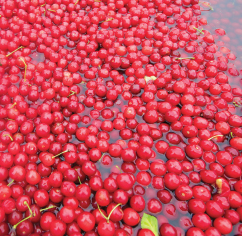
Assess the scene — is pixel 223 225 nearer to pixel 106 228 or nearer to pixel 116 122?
pixel 106 228

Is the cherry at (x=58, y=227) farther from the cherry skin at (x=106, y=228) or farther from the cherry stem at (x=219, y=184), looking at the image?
the cherry stem at (x=219, y=184)

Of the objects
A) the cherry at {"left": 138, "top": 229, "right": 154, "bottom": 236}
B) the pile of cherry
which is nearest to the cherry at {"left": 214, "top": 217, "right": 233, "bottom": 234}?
the pile of cherry

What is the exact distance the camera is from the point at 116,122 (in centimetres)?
218

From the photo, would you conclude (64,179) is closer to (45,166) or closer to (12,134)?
(45,166)

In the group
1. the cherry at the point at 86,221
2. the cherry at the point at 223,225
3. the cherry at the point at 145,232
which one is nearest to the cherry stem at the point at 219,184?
the cherry at the point at 223,225

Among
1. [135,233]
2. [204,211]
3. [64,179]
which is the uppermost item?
[64,179]

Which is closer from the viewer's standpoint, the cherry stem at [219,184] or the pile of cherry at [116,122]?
the pile of cherry at [116,122]

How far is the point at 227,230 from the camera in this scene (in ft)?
5.48

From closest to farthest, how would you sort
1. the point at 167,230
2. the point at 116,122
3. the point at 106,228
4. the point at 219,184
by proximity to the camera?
the point at 106,228
the point at 167,230
the point at 219,184
the point at 116,122

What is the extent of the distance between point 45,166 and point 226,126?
1.91 meters

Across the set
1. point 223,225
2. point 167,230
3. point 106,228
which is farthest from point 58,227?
point 223,225

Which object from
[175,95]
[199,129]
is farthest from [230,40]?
[199,129]

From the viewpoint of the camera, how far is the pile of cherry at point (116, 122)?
67.6 inches

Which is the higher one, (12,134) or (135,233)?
(12,134)
